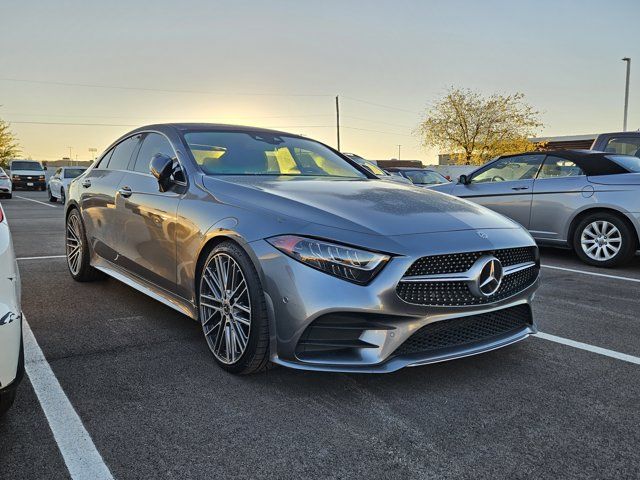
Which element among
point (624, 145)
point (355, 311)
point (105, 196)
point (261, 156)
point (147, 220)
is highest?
point (624, 145)

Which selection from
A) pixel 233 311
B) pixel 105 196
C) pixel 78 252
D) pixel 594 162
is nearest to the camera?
pixel 233 311

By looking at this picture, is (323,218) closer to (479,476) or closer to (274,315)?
(274,315)

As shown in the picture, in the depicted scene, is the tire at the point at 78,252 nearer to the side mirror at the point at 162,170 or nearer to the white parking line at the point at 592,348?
the side mirror at the point at 162,170

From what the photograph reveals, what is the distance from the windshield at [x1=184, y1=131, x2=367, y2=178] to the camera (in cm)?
384

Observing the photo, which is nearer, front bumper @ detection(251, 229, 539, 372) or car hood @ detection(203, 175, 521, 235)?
front bumper @ detection(251, 229, 539, 372)

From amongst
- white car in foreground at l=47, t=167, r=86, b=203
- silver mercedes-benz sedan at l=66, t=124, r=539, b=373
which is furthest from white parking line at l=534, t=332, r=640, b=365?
white car in foreground at l=47, t=167, r=86, b=203

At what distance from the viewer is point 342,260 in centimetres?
267

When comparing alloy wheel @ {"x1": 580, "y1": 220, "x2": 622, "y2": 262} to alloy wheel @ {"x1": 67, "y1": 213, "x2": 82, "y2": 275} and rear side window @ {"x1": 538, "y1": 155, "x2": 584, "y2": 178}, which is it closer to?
rear side window @ {"x1": 538, "y1": 155, "x2": 584, "y2": 178}

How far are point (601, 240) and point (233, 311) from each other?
5.44 meters

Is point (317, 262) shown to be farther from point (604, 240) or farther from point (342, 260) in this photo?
point (604, 240)

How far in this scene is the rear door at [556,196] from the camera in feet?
22.9

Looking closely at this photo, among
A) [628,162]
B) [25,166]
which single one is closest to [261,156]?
[628,162]

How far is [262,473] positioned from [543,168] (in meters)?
6.49

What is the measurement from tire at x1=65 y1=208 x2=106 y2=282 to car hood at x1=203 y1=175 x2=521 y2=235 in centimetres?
230
